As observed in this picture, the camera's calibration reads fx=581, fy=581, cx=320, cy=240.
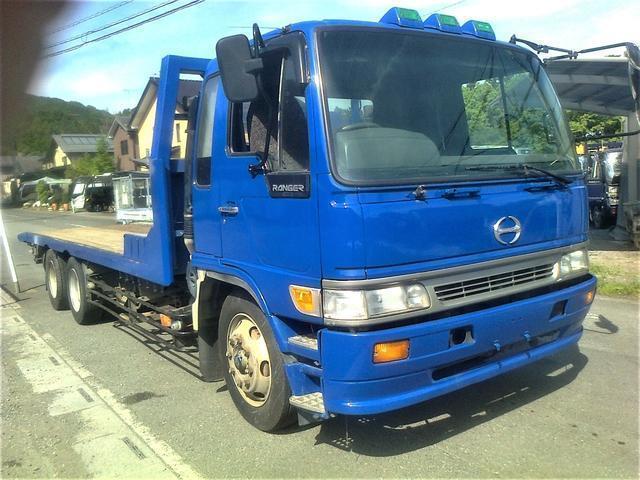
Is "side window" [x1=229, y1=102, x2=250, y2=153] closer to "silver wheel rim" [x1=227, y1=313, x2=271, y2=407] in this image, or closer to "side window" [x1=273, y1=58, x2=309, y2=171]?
"side window" [x1=273, y1=58, x2=309, y2=171]

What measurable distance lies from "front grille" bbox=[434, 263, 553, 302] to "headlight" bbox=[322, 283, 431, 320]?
19 cm

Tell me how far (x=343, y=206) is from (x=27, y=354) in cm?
469

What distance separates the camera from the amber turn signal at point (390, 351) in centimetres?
296

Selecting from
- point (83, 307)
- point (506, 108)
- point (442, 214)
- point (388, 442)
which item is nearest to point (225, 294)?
point (388, 442)

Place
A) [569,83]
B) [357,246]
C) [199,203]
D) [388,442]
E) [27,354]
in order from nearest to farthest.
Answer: [357,246]
[388,442]
[199,203]
[27,354]
[569,83]

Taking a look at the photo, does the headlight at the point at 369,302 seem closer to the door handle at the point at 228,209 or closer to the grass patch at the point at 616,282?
the door handle at the point at 228,209

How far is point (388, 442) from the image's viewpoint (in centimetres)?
357

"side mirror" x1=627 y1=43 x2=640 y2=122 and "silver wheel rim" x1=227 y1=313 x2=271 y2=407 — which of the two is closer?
"side mirror" x1=627 y1=43 x2=640 y2=122

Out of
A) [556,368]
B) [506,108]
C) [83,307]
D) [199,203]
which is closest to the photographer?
[506,108]

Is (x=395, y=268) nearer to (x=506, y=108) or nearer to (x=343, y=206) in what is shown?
(x=343, y=206)

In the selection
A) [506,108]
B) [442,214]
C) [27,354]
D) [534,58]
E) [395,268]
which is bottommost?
[27,354]

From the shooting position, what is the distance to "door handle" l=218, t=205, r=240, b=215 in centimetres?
371

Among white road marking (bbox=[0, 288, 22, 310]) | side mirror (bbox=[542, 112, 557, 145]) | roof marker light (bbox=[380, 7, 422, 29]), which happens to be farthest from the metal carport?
white road marking (bbox=[0, 288, 22, 310])

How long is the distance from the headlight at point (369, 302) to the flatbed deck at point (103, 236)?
10.2 ft
